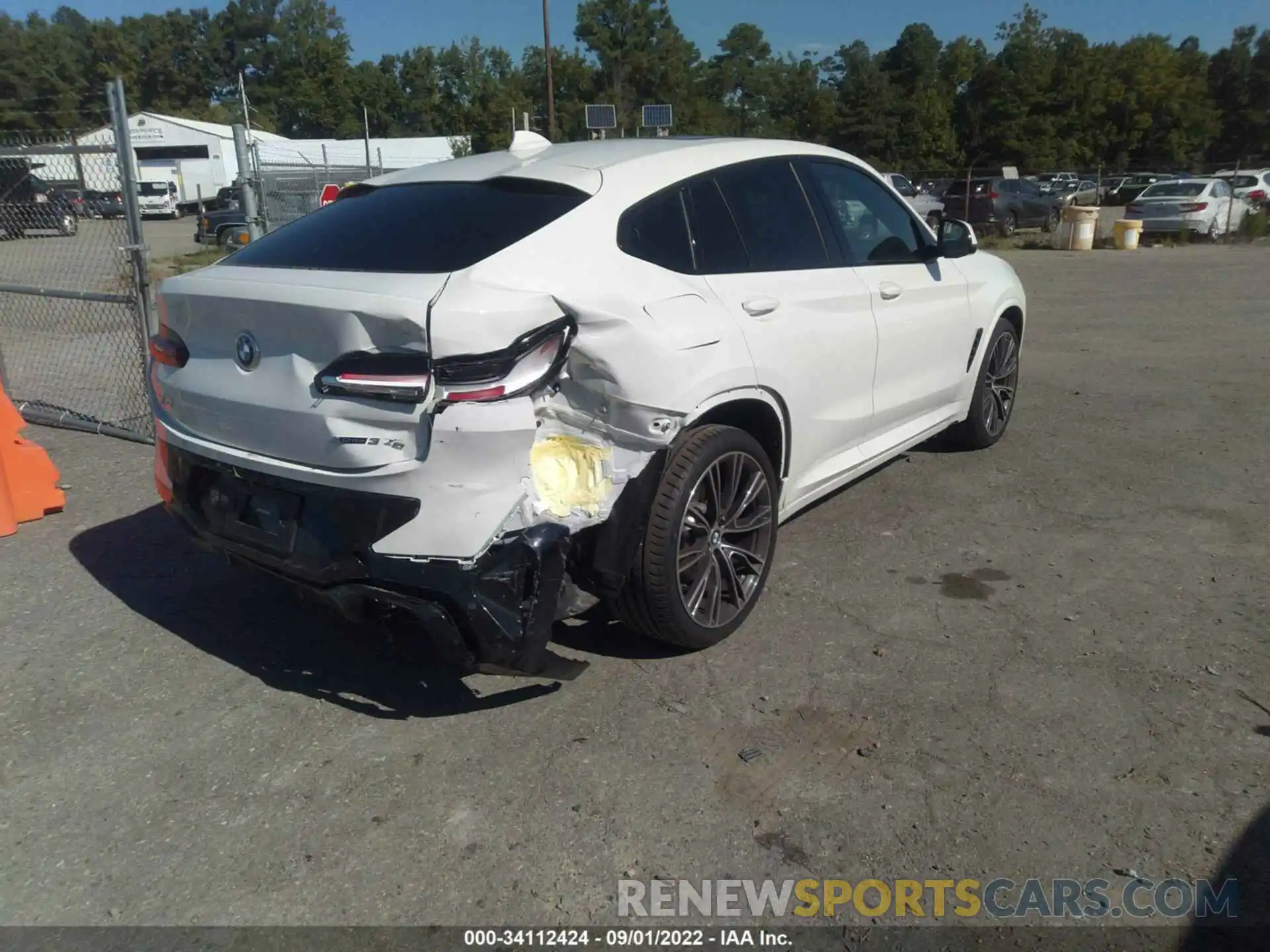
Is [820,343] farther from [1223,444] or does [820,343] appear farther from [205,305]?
[1223,444]

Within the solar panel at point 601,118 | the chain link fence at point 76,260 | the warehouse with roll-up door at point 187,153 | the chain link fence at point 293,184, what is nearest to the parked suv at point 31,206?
the chain link fence at point 76,260

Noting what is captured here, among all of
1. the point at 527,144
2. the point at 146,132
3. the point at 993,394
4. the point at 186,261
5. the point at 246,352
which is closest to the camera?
the point at 246,352

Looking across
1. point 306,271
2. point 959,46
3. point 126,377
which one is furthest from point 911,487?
point 959,46

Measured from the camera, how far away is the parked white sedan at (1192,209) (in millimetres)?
24266

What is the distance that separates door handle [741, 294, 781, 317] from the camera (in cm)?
376

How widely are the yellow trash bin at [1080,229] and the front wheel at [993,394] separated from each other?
19152 millimetres

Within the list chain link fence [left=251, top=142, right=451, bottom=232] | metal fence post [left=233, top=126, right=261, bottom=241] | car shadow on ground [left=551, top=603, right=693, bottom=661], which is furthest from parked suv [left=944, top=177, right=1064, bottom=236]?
car shadow on ground [left=551, top=603, right=693, bottom=661]

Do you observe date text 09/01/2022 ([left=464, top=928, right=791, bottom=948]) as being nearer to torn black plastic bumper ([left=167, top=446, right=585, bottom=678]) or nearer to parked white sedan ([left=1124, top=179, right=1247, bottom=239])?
torn black plastic bumper ([left=167, top=446, right=585, bottom=678])

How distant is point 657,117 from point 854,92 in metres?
48.6

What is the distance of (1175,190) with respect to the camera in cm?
2525

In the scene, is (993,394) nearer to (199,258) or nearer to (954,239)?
Answer: (954,239)

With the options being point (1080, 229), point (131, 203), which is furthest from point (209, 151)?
point (131, 203)

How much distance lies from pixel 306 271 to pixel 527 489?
43.0 inches

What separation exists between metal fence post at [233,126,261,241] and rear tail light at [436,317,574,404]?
8.27m
